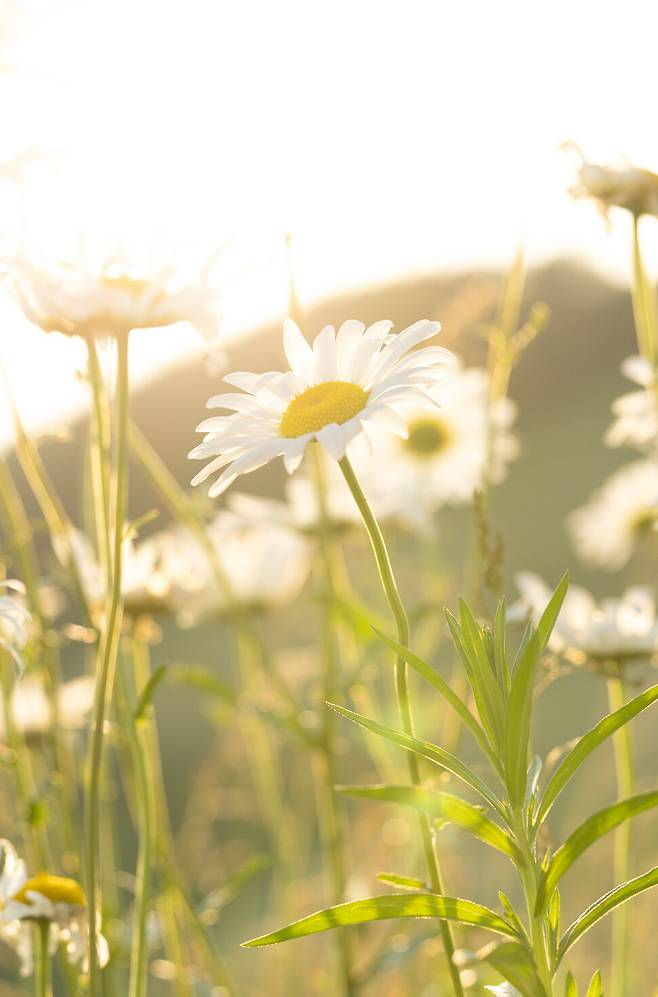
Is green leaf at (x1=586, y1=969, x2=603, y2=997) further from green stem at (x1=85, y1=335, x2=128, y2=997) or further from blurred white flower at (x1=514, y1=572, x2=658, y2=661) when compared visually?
blurred white flower at (x1=514, y1=572, x2=658, y2=661)

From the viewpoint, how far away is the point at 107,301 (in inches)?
27.4

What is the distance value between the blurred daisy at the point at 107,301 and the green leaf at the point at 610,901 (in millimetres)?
401

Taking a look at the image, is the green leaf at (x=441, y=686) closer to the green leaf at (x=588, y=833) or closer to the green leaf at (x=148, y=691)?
the green leaf at (x=588, y=833)

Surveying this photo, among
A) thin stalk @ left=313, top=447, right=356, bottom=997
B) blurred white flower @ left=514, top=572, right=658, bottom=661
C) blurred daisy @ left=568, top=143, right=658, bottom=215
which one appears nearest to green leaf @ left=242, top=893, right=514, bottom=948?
blurred white flower @ left=514, top=572, right=658, bottom=661

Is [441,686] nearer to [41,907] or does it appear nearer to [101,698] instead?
[101,698]

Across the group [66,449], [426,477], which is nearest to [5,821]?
[426,477]

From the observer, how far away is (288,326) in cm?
68

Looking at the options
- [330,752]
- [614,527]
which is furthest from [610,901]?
[614,527]

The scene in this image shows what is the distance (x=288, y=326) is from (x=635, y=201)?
41cm

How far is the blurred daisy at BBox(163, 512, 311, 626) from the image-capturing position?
141 cm

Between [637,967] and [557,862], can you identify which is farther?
[637,967]

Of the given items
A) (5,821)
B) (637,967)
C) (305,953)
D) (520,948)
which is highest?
(520,948)

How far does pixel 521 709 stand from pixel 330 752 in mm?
636

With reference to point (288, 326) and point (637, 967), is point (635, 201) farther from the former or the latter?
point (637, 967)
